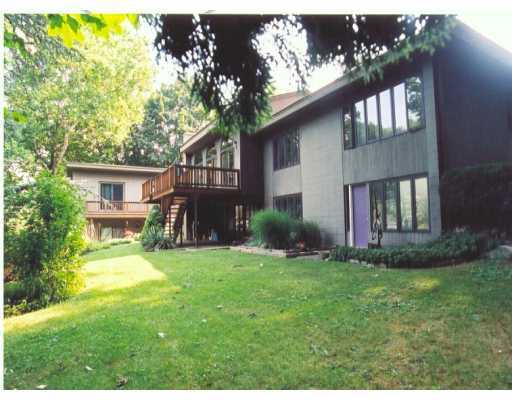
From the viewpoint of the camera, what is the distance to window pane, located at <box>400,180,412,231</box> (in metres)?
7.27

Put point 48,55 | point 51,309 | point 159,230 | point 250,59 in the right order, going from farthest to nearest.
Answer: point 159,230
point 48,55
point 51,309
point 250,59

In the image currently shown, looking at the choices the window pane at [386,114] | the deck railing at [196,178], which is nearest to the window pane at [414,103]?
the window pane at [386,114]

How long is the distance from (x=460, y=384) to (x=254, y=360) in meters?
1.36

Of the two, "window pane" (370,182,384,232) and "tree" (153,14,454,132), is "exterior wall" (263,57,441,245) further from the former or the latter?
"tree" (153,14,454,132)

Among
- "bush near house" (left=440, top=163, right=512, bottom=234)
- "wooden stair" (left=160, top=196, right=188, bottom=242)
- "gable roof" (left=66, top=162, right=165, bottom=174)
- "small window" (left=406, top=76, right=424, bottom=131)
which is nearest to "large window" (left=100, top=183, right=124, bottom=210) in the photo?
"gable roof" (left=66, top=162, right=165, bottom=174)

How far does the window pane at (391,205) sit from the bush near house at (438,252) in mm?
1327

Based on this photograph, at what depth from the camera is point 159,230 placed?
12.4 m

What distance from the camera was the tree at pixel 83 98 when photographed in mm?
4960

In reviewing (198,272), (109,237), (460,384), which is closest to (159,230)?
(109,237)

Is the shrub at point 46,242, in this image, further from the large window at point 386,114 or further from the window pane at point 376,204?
the large window at point 386,114

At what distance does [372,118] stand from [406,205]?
7.63 ft
